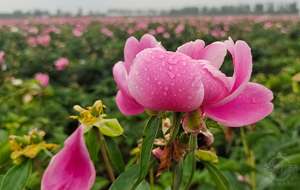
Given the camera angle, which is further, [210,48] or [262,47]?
[262,47]

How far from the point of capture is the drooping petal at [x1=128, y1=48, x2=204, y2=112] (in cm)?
28

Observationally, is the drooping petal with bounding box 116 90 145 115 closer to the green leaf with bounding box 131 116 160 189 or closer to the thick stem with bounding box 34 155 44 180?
the green leaf with bounding box 131 116 160 189

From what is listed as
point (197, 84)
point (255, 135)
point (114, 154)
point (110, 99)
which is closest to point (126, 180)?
point (114, 154)

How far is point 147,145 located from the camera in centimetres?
29

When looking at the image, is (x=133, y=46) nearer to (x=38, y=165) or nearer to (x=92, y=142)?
(x=92, y=142)

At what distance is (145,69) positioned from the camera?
0.94 feet

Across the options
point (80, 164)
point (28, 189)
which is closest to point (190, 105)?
point (80, 164)

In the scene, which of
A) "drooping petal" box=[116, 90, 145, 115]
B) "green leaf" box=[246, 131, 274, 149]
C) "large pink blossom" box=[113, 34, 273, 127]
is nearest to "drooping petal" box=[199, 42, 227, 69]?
"large pink blossom" box=[113, 34, 273, 127]

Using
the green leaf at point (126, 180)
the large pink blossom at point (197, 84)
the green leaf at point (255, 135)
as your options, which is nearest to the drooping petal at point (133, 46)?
the large pink blossom at point (197, 84)

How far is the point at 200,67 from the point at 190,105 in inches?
1.9

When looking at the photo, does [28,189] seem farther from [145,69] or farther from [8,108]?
[8,108]

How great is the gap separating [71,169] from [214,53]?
238 millimetres

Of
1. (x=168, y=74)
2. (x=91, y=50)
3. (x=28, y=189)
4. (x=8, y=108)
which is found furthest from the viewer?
(x=91, y=50)

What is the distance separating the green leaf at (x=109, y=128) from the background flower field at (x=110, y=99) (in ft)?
0.26
